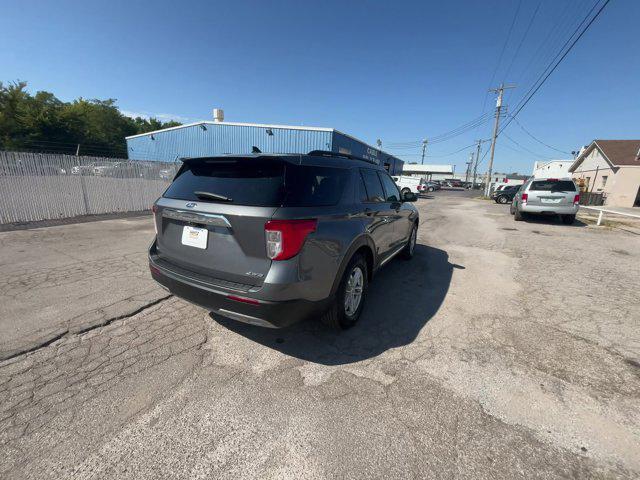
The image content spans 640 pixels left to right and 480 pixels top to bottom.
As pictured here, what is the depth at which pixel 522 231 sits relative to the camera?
387 inches

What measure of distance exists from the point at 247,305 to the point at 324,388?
907 mm

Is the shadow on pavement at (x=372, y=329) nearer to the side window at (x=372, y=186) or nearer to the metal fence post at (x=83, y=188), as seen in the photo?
the side window at (x=372, y=186)

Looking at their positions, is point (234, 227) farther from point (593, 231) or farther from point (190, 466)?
point (593, 231)

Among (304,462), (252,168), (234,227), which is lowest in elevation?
(304,462)

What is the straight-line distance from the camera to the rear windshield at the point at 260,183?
2.34m

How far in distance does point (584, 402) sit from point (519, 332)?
42.4 inches

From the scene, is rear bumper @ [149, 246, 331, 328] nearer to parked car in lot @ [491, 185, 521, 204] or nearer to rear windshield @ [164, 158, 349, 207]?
rear windshield @ [164, 158, 349, 207]

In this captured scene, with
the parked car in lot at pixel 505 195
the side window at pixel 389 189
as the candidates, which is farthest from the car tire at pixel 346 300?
the parked car in lot at pixel 505 195

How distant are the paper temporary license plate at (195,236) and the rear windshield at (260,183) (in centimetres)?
27

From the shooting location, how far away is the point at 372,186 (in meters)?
3.75

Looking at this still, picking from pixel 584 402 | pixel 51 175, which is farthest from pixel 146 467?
pixel 51 175

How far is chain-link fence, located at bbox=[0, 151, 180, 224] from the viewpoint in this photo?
26.4 ft

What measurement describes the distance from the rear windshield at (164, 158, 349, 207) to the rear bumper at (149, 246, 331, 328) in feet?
2.39

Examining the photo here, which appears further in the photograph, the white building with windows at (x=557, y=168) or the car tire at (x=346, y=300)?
the white building with windows at (x=557, y=168)
